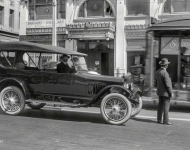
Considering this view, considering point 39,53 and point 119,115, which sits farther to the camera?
point 39,53

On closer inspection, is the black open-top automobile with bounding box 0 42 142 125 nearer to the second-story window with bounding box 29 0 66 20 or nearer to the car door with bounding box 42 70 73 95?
the car door with bounding box 42 70 73 95

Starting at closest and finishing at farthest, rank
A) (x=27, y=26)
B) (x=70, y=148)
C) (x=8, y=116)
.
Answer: (x=70, y=148), (x=8, y=116), (x=27, y=26)

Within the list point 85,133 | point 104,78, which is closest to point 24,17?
point 104,78

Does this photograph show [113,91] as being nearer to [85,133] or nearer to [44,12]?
[85,133]

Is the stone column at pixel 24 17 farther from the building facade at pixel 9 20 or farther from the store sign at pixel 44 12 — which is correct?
the building facade at pixel 9 20

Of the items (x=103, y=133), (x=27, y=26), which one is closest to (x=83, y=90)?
(x=103, y=133)

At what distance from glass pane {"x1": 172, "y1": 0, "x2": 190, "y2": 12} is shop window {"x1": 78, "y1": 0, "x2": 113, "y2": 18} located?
15.2 feet

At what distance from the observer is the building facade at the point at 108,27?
21.2 m

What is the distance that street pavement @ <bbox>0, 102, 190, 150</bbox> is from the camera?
5555 mm

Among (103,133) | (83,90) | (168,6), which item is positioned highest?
(168,6)

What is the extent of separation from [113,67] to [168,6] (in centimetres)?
576

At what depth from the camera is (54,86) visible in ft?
26.6

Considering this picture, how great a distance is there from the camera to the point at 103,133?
6.62 meters

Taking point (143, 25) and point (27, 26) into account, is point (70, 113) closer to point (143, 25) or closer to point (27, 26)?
point (143, 25)
